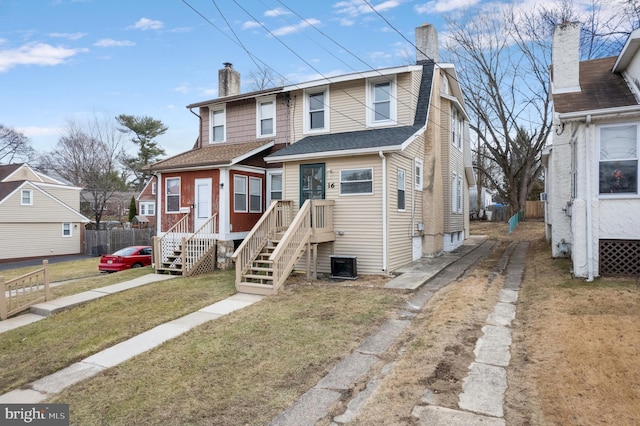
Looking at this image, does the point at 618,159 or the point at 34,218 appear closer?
the point at 618,159

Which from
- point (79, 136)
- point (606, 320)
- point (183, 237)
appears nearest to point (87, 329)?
A: point (183, 237)

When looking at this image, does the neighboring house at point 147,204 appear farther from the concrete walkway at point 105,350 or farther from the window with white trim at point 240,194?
the concrete walkway at point 105,350

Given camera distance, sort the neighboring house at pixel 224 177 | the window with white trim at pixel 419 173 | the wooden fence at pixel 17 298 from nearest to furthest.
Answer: the wooden fence at pixel 17 298
the neighboring house at pixel 224 177
the window with white trim at pixel 419 173

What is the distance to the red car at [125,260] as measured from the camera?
50.9 ft

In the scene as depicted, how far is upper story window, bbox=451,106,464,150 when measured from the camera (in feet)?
54.1

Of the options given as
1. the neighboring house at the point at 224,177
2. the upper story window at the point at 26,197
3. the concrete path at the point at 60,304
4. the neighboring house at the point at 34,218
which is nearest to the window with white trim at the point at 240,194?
the neighboring house at the point at 224,177

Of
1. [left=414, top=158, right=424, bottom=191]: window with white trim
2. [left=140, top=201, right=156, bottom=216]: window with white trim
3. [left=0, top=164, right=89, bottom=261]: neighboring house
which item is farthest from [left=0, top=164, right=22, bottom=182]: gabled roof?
[left=414, top=158, right=424, bottom=191]: window with white trim

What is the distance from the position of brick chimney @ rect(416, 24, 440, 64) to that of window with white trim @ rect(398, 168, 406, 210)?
5344mm

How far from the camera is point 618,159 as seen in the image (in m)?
8.48

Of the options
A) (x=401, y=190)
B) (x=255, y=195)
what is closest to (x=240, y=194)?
(x=255, y=195)

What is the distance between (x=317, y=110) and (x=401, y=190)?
441 cm

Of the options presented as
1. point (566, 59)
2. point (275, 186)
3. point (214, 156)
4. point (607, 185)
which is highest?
point (566, 59)

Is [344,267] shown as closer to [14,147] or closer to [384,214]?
[384,214]

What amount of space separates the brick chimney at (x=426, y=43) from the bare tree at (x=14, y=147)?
141ft
